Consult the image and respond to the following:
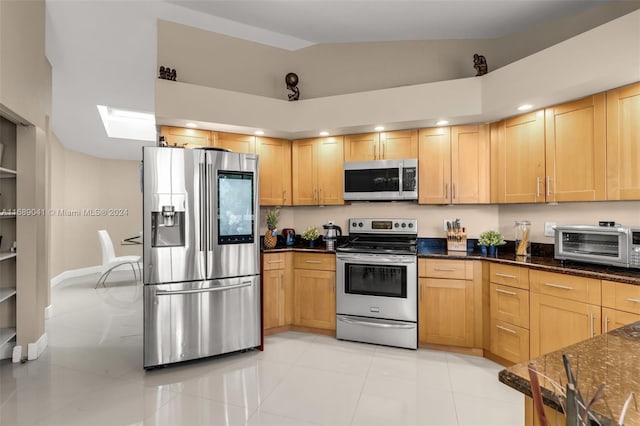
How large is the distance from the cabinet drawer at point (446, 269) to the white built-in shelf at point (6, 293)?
3.59m

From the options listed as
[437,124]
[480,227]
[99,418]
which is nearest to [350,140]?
[437,124]

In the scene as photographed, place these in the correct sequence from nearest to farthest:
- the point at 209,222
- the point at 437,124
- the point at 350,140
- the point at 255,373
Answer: the point at 255,373
the point at 209,222
the point at 437,124
the point at 350,140

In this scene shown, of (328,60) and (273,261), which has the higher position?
(328,60)

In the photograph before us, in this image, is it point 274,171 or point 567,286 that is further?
point 274,171

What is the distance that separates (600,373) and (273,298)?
317cm

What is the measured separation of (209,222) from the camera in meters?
3.02

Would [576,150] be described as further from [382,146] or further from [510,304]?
[382,146]

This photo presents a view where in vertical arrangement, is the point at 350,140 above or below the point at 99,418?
above

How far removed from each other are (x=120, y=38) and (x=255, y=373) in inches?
138

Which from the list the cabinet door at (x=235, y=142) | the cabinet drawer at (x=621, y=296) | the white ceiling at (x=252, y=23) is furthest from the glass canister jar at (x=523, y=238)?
the cabinet door at (x=235, y=142)

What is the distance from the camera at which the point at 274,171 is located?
4.04 meters

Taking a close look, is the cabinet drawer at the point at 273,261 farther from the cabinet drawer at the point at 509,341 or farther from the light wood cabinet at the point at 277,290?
the cabinet drawer at the point at 509,341

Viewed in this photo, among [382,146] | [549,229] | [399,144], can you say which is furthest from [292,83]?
[549,229]

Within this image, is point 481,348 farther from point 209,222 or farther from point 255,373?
point 209,222
